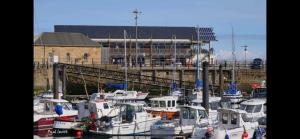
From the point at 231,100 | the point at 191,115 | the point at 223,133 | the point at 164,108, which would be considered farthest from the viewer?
the point at 231,100

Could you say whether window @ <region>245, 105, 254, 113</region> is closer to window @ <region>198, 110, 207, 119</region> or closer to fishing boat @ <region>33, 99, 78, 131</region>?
window @ <region>198, 110, 207, 119</region>

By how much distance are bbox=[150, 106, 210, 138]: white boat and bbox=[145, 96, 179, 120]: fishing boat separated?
19.4ft

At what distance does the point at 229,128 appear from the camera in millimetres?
19203

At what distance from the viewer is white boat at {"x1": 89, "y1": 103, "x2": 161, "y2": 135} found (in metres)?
21.5

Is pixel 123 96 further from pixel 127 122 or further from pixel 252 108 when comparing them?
pixel 252 108

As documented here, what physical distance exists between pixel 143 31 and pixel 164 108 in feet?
158

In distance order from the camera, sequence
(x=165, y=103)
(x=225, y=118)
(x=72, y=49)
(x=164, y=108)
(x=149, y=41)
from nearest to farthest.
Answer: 1. (x=225, y=118)
2. (x=164, y=108)
3. (x=165, y=103)
4. (x=72, y=49)
5. (x=149, y=41)

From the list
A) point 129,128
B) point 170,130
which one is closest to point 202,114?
point 170,130

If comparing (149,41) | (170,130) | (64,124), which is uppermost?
(149,41)

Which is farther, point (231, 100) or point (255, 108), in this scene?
point (231, 100)

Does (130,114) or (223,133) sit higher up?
(130,114)

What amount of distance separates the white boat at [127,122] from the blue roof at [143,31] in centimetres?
4792

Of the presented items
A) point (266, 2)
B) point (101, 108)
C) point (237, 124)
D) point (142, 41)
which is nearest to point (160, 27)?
point (142, 41)
